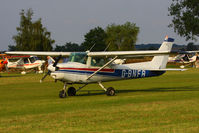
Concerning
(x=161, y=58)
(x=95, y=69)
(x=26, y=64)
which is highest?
(x=161, y=58)

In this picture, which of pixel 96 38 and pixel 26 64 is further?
pixel 96 38

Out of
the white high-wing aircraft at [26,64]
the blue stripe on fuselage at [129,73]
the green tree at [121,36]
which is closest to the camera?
the blue stripe on fuselage at [129,73]

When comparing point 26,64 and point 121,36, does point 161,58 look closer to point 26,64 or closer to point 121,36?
point 26,64

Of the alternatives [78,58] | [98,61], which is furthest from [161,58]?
[78,58]

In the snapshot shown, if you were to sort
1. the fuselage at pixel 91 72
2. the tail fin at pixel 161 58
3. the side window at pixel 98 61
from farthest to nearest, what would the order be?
the tail fin at pixel 161 58 → the side window at pixel 98 61 → the fuselage at pixel 91 72

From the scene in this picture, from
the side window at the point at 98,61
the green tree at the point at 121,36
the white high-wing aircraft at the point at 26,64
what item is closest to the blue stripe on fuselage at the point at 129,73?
the side window at the point at 98,61

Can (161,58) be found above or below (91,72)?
above

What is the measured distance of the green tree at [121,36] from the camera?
140m

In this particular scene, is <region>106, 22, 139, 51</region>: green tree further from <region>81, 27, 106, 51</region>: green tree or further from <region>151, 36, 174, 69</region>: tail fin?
<region>151, 36, 174, 69</region>: tail fin

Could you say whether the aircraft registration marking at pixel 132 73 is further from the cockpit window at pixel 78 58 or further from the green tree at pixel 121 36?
the green tree at pixel 121 36

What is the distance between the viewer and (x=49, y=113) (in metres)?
12.5

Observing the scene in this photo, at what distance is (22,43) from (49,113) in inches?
2952

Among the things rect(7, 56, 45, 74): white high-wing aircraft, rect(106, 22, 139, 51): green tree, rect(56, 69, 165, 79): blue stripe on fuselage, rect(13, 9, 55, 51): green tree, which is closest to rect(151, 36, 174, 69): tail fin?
rect(56, 69, 165, 79): blue stripe on fuselage

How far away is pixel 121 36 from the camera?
474 ft
